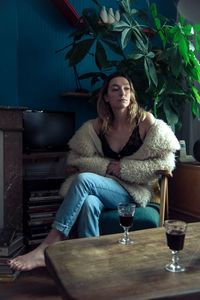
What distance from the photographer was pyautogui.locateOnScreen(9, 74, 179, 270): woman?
1873mm

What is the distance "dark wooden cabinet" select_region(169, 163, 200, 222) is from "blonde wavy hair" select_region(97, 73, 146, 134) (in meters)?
0.64

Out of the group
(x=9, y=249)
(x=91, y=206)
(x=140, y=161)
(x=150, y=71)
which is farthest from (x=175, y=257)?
(x=150, y=71)

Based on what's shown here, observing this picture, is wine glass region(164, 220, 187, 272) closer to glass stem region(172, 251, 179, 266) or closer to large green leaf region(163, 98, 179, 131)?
glass stem region(172, 251, 179, 266)

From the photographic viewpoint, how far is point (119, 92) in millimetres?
2281

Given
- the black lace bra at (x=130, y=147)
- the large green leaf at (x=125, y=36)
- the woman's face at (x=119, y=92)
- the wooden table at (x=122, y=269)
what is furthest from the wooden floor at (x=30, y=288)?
the large green leaf at (x=125, y=36)

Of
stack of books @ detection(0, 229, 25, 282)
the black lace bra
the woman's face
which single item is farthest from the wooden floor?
the woman's face

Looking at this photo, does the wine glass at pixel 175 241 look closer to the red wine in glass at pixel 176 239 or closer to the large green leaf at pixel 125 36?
the red wine in glass at pixel 176 239

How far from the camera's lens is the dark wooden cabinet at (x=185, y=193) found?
2613 mm

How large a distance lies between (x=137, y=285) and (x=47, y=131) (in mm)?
2044

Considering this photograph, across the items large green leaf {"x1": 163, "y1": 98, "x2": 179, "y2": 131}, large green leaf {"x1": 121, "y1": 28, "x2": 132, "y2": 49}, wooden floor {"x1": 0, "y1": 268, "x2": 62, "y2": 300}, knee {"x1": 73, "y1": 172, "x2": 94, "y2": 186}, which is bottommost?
wooden floor {"x1": 0, "y1": 268, "x2": 62, "y2": 300}

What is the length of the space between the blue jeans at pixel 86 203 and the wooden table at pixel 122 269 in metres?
0.52

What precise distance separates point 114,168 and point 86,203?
0.35 m

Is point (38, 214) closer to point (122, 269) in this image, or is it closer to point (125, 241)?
point (125, 241)

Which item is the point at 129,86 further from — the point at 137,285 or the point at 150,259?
the point at 137,285
